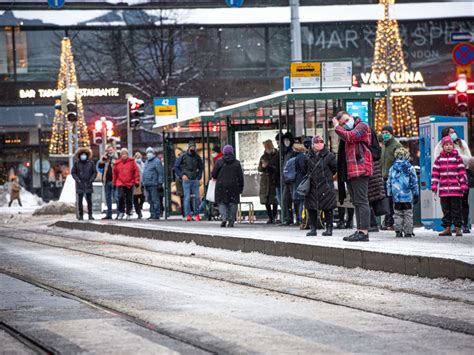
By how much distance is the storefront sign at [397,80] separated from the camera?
54.0 metres

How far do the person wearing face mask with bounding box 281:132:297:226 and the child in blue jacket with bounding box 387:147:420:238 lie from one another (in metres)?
4.44

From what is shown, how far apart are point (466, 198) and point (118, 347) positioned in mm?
12092

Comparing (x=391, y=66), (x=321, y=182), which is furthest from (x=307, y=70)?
(x=391, y=66)

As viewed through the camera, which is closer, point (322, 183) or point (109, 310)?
point (109, 310)

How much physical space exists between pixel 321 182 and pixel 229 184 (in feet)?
17.6

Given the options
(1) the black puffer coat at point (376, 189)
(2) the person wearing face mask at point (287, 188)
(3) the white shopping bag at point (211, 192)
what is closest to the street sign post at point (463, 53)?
(2) the person wearing face mask at point (287, 188)

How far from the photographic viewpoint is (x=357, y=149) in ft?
57.6

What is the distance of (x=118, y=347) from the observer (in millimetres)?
8719

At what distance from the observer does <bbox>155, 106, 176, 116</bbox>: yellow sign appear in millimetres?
37656

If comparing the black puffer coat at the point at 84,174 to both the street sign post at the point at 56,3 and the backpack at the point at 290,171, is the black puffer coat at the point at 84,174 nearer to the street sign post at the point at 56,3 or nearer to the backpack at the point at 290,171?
the street sign post at the point at 56,3

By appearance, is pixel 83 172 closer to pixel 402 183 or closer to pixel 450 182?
pixel 402 183

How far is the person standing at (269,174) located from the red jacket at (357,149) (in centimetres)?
792

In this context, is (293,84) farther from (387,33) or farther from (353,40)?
(353,40)

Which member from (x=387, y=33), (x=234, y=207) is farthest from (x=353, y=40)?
(x=234, y=207)
